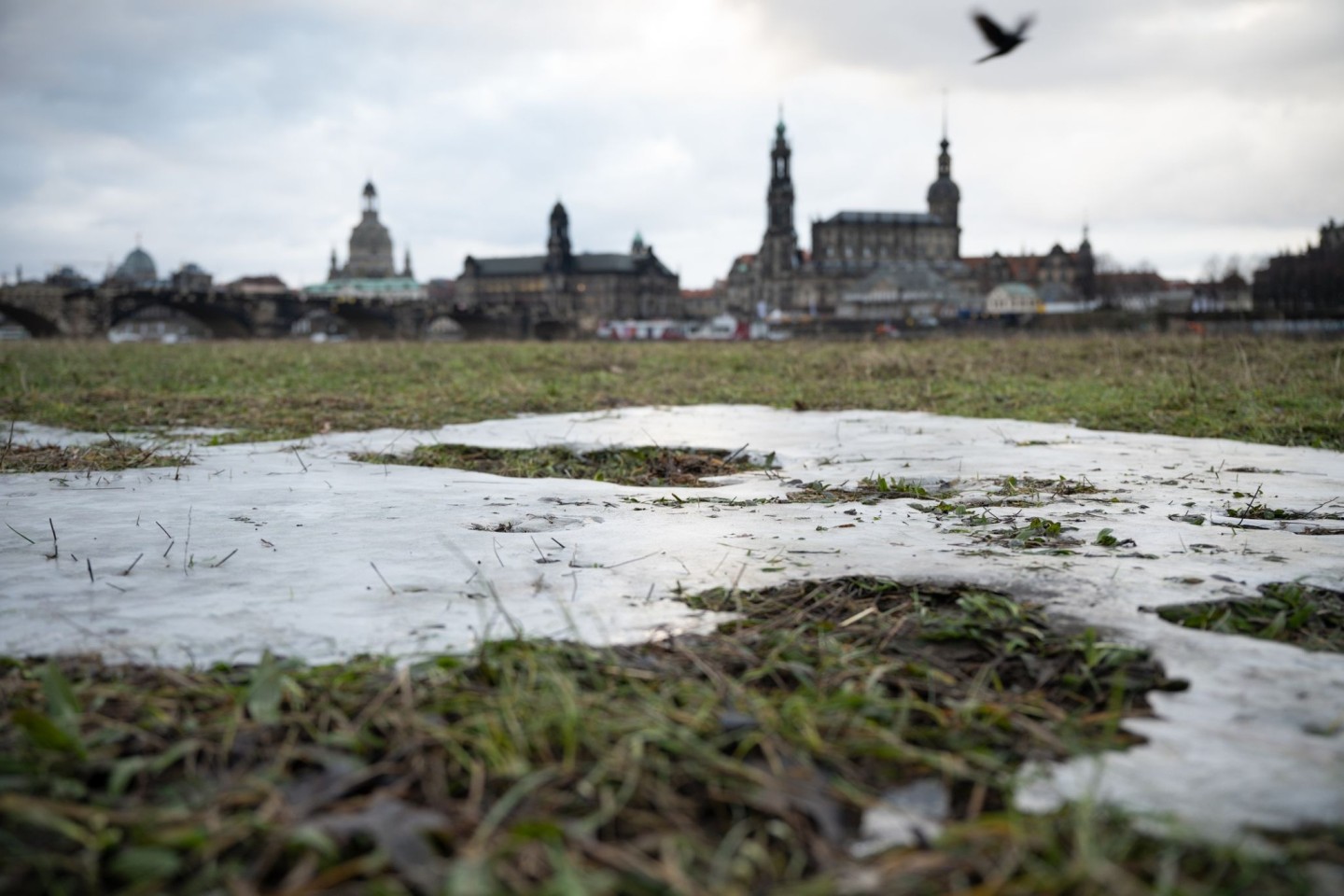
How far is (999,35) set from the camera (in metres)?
4.17

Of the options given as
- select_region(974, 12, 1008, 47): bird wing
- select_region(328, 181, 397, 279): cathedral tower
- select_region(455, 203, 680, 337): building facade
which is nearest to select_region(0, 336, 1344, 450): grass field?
select_region(974, 12, 1008, 47): bird wing

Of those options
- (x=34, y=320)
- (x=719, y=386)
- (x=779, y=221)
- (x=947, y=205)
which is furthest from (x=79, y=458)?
(x=947, y=205)

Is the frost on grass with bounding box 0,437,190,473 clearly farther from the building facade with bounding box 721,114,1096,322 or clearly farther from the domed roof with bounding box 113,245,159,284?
the domed roof with bounding box 113,245,159,284

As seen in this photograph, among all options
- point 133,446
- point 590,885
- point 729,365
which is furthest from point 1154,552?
point 729,365

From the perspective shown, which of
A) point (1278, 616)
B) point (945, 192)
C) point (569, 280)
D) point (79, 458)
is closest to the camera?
point (1278, 616)

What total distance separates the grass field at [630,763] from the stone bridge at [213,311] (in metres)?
37.4

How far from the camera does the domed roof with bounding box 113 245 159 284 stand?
137m

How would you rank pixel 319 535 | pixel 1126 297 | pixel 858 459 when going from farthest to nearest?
pixel 1126 297 → pixel 858 459 → pixel 319 535

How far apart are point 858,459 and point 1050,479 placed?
1.00 m

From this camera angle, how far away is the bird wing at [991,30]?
13.6 feet

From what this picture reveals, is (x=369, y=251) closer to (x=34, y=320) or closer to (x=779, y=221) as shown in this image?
(x=779, y=221)

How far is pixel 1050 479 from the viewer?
11.8 feet

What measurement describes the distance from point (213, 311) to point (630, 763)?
62.6m

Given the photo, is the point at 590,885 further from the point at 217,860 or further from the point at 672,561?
the point at 672,561
